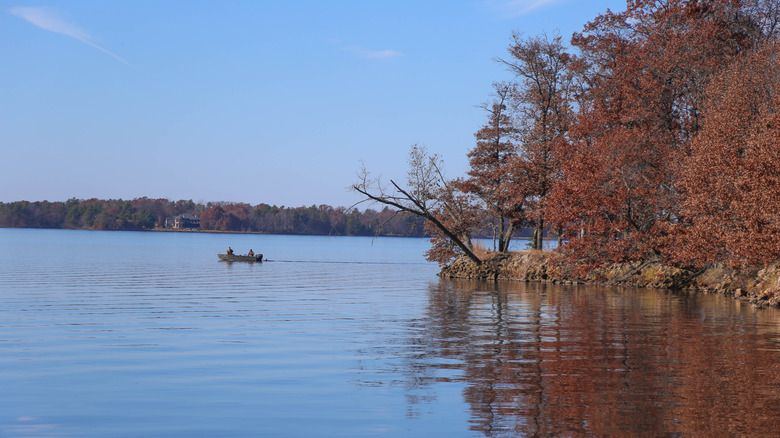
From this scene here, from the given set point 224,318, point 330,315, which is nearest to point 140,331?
point 224,318

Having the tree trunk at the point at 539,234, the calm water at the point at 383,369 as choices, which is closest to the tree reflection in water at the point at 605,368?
the calm water at the point at 383,369

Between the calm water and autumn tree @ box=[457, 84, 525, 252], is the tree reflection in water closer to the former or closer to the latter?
the calm water

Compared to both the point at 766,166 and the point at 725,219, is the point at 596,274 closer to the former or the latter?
the point at 725,219

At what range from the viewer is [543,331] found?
20.4 m

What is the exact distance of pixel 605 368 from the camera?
46.8ft

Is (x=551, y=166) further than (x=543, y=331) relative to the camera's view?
Yes

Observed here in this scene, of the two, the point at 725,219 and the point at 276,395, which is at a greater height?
the point at 725,219

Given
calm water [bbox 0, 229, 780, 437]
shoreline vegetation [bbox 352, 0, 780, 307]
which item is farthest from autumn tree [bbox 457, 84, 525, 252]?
calm water [bbox 0, 229, 780, 437]

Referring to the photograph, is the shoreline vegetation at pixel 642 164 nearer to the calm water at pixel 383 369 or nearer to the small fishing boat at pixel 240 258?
the calm water at pixel 383 369

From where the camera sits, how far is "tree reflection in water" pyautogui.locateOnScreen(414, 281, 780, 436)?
1020 cm

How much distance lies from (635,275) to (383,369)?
32506mm

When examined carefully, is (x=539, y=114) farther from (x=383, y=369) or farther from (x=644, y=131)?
(x=383, y=369)

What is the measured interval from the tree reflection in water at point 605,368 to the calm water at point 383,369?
0.17 feet

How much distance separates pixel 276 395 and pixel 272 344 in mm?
6019
